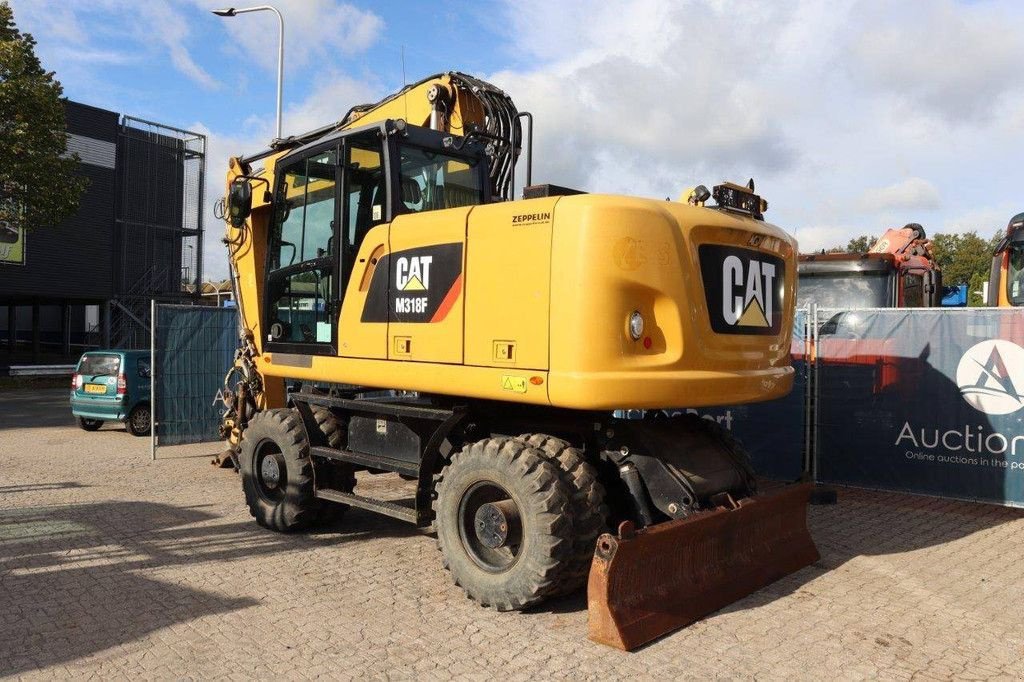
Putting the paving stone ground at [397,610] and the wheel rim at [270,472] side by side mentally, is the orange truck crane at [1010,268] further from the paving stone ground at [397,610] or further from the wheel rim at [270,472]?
the wheel rim at [270,472]

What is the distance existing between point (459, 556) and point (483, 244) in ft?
6.74

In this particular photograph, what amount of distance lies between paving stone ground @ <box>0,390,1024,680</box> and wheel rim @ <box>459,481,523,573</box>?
1.14 feet

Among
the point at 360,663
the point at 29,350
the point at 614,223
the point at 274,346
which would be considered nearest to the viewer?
the point at 360,663

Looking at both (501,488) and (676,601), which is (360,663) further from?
(676,601)

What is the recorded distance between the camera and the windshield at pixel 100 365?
45.1ft

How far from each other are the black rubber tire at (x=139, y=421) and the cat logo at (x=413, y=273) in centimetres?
978

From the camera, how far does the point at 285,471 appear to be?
6.98 m

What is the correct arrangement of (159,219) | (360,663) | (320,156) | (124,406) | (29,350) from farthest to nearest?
(29,350)
(159,219)
(124,406)
(320,156)
(360,663)

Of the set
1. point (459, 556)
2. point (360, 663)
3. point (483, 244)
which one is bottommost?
point (360, 663)

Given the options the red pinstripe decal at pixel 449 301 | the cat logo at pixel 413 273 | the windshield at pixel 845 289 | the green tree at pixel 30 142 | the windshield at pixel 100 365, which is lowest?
the windshield at pixel 100 365

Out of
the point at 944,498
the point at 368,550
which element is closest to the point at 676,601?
the point at 368,550

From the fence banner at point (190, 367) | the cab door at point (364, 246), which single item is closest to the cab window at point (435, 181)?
the cab door at point (364, 246)

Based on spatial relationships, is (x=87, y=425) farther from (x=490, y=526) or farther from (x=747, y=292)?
(x=747, y=292)

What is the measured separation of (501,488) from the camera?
5188 mm
